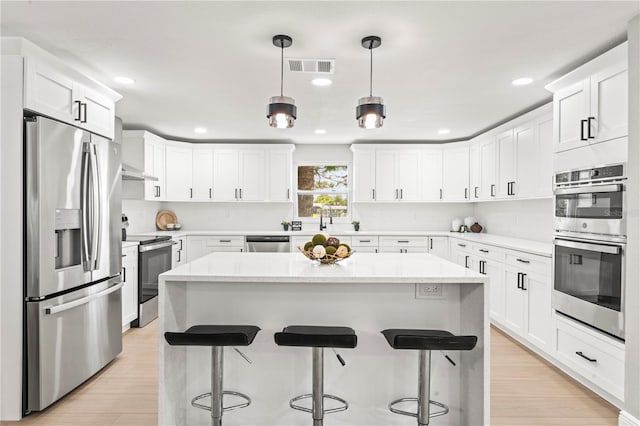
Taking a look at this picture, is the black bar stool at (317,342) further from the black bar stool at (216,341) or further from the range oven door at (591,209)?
the range oven door at (591,209)

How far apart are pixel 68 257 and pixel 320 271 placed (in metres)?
1.81

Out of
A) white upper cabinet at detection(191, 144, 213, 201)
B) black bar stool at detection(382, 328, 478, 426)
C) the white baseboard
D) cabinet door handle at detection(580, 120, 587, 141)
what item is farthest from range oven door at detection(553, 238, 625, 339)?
white upper cabinet at detection(191, 144, 213, 201)

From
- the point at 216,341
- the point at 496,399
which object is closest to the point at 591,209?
the point at 496,399

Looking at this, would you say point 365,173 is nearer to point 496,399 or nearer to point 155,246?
point 155,246

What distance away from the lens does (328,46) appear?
275 cm

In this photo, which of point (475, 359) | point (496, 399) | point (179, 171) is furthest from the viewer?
point (179, 171)

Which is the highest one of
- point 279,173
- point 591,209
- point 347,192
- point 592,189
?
point 279,173

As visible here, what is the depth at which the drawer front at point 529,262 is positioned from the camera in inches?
133

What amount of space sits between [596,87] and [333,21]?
1.87m

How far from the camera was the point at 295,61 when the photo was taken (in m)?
2.75

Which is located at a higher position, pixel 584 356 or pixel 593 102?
pixel 593 102

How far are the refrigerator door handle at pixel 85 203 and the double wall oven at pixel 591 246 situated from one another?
3543 millimetres

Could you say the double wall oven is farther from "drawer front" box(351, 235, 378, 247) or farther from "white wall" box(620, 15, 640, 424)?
"drawer front" box(351, 235, 378, 247)

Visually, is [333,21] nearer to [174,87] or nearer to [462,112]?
[174,87]
